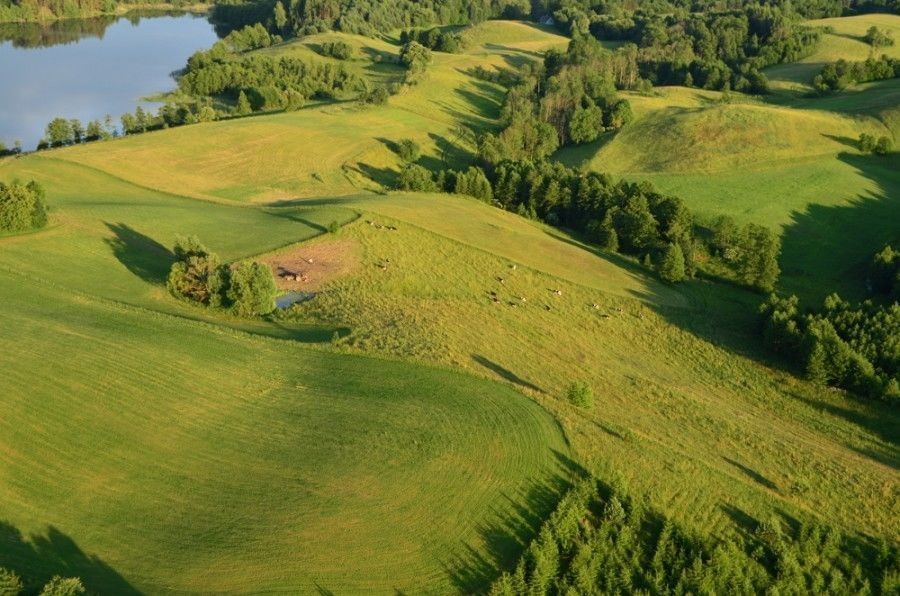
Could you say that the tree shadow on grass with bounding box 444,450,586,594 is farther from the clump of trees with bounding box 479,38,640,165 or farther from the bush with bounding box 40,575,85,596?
the clump of trees with bounding box 479,38,640,165

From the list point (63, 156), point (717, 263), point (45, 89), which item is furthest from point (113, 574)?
point (45, 89)

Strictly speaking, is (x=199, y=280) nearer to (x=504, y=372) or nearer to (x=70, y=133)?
(x=504, y=372)

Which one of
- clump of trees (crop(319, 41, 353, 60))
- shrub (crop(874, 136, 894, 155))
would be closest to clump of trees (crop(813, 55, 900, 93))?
shrub (crop(874, 136, 894, 155))

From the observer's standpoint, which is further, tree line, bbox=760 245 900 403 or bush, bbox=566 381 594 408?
tree line, bbox=760 245 900 403

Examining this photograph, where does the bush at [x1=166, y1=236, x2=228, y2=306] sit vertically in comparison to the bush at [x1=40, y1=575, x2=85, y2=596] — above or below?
above

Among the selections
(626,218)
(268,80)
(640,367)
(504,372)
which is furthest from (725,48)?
(504,372)

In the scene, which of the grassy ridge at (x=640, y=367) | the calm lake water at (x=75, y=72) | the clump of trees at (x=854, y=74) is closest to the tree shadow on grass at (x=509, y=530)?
the grassy ridge at (x=640, y=367)

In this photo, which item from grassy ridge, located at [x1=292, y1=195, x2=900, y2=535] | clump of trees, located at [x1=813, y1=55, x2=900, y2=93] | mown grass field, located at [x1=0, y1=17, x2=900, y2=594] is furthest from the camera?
clump of trees, located at [x1=813, y1=55, x2=900, y2=93]

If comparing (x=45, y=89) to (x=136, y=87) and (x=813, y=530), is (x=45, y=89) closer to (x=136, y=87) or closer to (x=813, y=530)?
(x=136, y=87)
